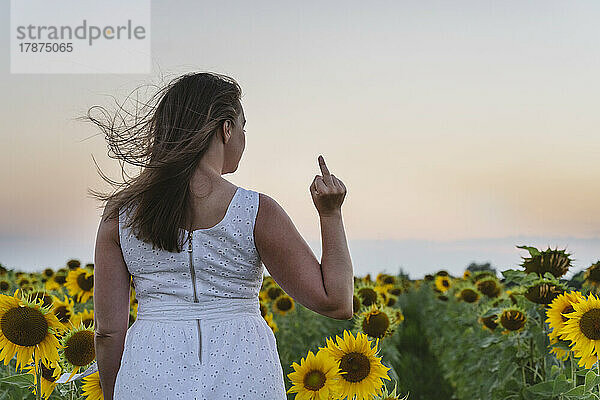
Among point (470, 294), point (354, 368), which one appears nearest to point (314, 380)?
point (354, 368)

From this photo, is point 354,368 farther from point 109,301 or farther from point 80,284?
point 80,284

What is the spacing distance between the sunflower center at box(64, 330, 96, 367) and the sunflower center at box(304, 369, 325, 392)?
0.92 m

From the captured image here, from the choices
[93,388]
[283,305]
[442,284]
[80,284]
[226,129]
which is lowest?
[442,284]

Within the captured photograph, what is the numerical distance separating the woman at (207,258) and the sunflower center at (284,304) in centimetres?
501

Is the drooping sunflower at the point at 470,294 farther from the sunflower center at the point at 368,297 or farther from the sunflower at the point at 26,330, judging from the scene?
the sunflower at the point at 26,330

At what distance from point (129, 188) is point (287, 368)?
4569mm

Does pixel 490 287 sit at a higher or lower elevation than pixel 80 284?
lower

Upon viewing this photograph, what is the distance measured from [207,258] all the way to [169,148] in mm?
349

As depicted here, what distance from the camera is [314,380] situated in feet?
11.5

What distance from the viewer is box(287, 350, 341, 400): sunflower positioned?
3.51 metres

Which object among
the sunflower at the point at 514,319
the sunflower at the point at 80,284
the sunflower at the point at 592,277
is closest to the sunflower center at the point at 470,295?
the sunflower at the point at 514,319

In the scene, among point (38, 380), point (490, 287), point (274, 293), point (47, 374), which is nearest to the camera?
point (38, 380)

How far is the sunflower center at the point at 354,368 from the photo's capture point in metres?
3.54

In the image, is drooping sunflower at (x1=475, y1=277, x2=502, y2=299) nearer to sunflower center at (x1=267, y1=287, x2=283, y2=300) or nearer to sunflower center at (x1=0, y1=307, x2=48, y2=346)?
sunflower center at (x1=267, y1=287, x2=283, y2=300)
